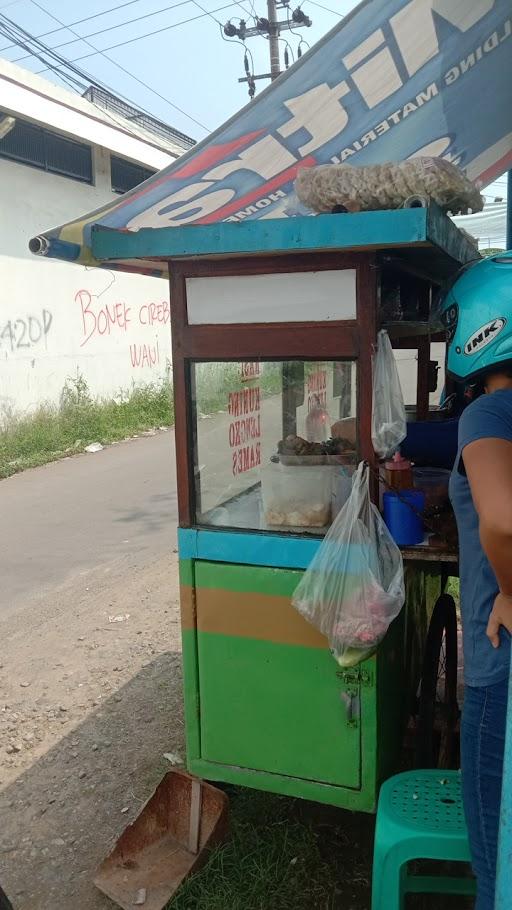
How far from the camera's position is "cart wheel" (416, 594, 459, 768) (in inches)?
88.1

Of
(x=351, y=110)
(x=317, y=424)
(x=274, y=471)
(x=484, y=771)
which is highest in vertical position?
(x=351, y=110)

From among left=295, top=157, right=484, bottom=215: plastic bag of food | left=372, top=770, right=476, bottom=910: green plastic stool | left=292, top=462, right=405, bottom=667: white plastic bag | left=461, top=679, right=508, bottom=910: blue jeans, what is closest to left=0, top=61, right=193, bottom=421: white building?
left=295, top=157, right=484, bottom=215: plastic bag of food

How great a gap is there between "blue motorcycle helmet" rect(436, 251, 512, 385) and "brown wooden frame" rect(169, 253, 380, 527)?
11.2 inches

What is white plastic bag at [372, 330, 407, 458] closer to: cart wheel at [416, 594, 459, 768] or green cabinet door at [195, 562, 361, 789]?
green cabinet door at [195, 562, 361, 789]

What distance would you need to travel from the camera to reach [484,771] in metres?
1.44

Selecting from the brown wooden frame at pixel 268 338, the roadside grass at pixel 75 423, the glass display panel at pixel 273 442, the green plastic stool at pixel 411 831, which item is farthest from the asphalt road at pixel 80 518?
the green plastic stool at pixel 411 831

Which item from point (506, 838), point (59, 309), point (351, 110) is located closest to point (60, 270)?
point (59, 309)

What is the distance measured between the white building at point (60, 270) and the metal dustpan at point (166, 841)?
21.8ft

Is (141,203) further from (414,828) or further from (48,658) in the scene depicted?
(48,658)

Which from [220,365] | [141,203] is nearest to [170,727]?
[220,365]

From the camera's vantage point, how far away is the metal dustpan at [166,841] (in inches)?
84.7

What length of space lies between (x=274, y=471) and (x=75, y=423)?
24.1 ft

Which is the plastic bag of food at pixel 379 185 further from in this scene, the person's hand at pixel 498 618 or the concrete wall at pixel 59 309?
the concrete wall at pixel 59 309

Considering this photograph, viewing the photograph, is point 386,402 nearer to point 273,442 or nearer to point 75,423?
point 273,442
